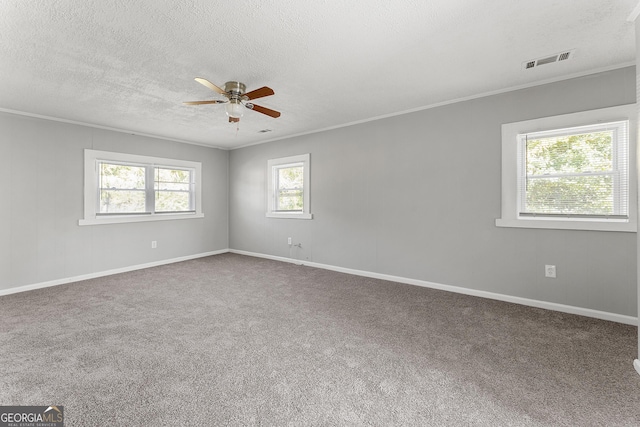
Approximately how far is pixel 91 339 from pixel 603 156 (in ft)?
16.8

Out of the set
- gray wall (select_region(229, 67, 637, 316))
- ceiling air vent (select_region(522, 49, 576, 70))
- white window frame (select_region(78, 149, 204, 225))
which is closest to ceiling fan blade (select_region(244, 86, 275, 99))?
gray wall (select_region(229, 67, 637, 316))

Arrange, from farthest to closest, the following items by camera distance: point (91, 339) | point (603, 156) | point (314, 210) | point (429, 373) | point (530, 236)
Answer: point (314, 210) → point (530, 236) → point (603, 156) → point (91, 339) → point (429, 373)

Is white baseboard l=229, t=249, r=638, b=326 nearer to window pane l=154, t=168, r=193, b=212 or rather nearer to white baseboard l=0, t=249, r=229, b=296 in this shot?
white baseboard l=0, t=249, r=229, b=296

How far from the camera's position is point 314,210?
522 cm

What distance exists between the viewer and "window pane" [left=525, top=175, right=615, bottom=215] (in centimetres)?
288

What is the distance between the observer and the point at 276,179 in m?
5.89

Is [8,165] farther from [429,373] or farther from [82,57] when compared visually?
[429,373]

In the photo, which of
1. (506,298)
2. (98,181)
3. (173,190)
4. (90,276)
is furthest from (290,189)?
(506,298)

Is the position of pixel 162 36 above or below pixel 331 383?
above

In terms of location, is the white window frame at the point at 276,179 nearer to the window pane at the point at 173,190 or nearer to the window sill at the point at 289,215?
the window sill at the point at 289,215

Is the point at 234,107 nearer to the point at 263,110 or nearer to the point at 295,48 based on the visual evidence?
the point at 263,110

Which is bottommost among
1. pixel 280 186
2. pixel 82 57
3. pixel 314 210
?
pixel 314 210

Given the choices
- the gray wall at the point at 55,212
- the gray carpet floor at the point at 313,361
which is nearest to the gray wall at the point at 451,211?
the gray carpet floor at the point at 313,361

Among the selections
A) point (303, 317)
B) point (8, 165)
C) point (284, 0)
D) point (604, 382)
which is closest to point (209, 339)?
point (303, 317)
